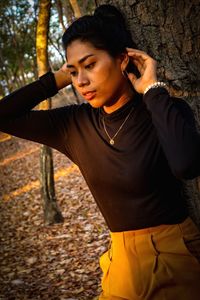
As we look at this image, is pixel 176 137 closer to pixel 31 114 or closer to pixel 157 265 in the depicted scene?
pixel 157 265

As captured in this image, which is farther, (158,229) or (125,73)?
(125,73)

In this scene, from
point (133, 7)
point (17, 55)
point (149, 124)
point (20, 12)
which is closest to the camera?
point (149, 124)

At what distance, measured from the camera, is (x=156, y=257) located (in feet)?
6.45

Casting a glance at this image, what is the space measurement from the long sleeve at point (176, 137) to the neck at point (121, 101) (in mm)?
307

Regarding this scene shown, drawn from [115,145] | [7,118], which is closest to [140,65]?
[115,145]

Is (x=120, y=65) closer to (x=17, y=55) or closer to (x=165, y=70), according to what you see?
(x=165, y=70)

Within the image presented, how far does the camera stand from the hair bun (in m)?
2.04

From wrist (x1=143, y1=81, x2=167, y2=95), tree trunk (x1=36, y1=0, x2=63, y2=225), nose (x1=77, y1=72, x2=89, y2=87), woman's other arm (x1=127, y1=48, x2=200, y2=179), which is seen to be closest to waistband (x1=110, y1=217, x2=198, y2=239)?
woman's other arm (x1=127, y1=48, x2=200, y2=179)

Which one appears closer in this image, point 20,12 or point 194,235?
point 194,235

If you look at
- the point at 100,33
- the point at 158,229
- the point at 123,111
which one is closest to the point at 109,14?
the point at 100,33

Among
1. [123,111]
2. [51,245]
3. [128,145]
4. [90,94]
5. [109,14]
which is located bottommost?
[51,245]

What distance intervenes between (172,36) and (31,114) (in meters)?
1.11

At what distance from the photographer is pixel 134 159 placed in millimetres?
2016

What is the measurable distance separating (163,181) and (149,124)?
0.37 metres
